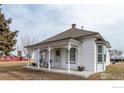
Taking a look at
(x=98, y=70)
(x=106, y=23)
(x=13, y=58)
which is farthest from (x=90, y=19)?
(x=13, y=58)

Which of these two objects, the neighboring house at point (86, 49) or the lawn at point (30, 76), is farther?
the neighboring house at point (86, 49)

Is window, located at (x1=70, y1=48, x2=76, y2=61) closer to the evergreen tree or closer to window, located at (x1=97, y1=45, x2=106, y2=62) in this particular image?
window, located at (x1=97, y1=45, x2=106, y2=62)

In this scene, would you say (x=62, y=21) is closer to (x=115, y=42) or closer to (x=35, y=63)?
(x=115, y=42)

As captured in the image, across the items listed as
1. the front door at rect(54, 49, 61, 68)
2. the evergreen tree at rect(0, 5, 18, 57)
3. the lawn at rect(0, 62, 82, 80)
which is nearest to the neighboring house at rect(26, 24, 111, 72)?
the front door at rect(54, 49, 61, 68)

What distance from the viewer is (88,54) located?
1528 cm

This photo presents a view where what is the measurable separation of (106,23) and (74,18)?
185cm

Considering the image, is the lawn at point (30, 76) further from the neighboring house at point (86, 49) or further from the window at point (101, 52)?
the window at point (101, 52)

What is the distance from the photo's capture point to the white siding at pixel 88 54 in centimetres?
1501

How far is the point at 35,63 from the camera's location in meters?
22.0

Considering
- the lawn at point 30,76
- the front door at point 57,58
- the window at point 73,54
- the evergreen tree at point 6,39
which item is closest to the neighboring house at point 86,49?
the window at point 73,54

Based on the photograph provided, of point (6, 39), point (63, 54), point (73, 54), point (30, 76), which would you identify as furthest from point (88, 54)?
point (6, 39)

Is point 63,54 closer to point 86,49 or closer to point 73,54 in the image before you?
point 73,54

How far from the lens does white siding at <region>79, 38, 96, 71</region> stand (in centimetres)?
1501
